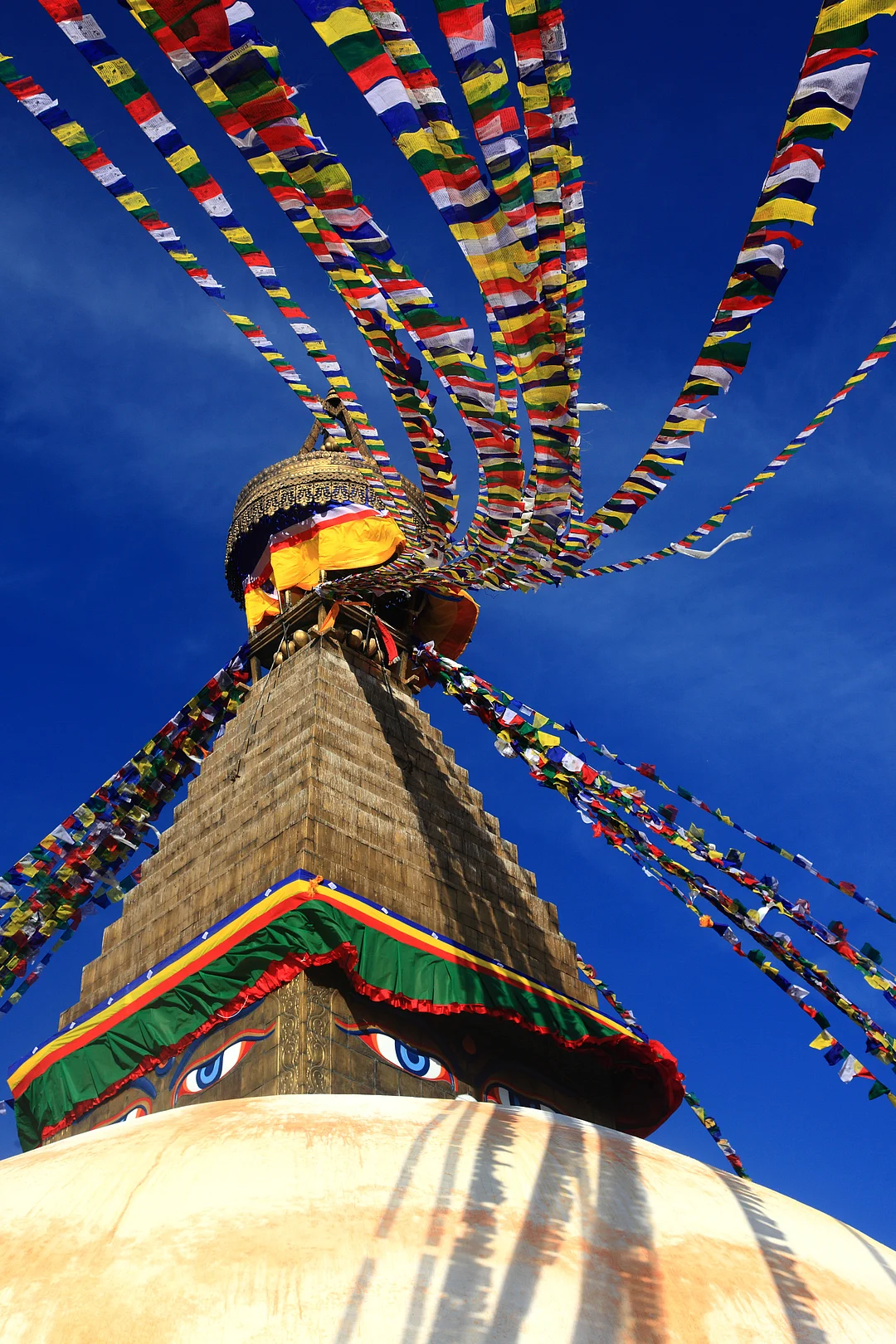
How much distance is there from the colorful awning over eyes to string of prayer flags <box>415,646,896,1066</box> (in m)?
1.82

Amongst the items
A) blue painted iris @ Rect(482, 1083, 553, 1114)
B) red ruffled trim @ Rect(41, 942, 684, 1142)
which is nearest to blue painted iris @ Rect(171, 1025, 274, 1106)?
red ruffled trim @ Rect(41, 942, 684, 1142)

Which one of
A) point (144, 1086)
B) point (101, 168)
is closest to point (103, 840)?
point (144, 1086)

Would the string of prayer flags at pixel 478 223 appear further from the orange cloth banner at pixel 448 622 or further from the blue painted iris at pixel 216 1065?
the orange cloth banner at pixel 448 622

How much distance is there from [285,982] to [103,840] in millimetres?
5402

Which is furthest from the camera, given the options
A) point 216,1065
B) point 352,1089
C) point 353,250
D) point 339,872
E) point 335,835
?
point 335,835

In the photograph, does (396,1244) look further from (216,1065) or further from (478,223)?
(216,1065)

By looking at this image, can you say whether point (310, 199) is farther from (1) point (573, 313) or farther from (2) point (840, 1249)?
(2) point (840, 1249)

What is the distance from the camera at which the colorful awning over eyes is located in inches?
360

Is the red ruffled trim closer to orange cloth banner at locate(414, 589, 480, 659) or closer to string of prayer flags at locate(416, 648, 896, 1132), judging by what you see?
string of prayer flags at locate(416, 648, 896, 1132)

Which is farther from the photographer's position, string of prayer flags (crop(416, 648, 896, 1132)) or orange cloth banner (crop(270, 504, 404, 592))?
orange cloth banner (crop(270, 504, 404, 592))

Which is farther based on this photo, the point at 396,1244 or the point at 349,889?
the point at 349,889

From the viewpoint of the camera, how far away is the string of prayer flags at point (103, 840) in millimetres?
12523

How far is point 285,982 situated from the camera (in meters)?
8.97

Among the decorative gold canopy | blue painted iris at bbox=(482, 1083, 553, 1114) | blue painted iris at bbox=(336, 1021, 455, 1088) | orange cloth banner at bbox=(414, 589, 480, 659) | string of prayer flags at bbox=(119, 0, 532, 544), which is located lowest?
blue painted iris at bbox=(482, 1083, 553, 1114)
